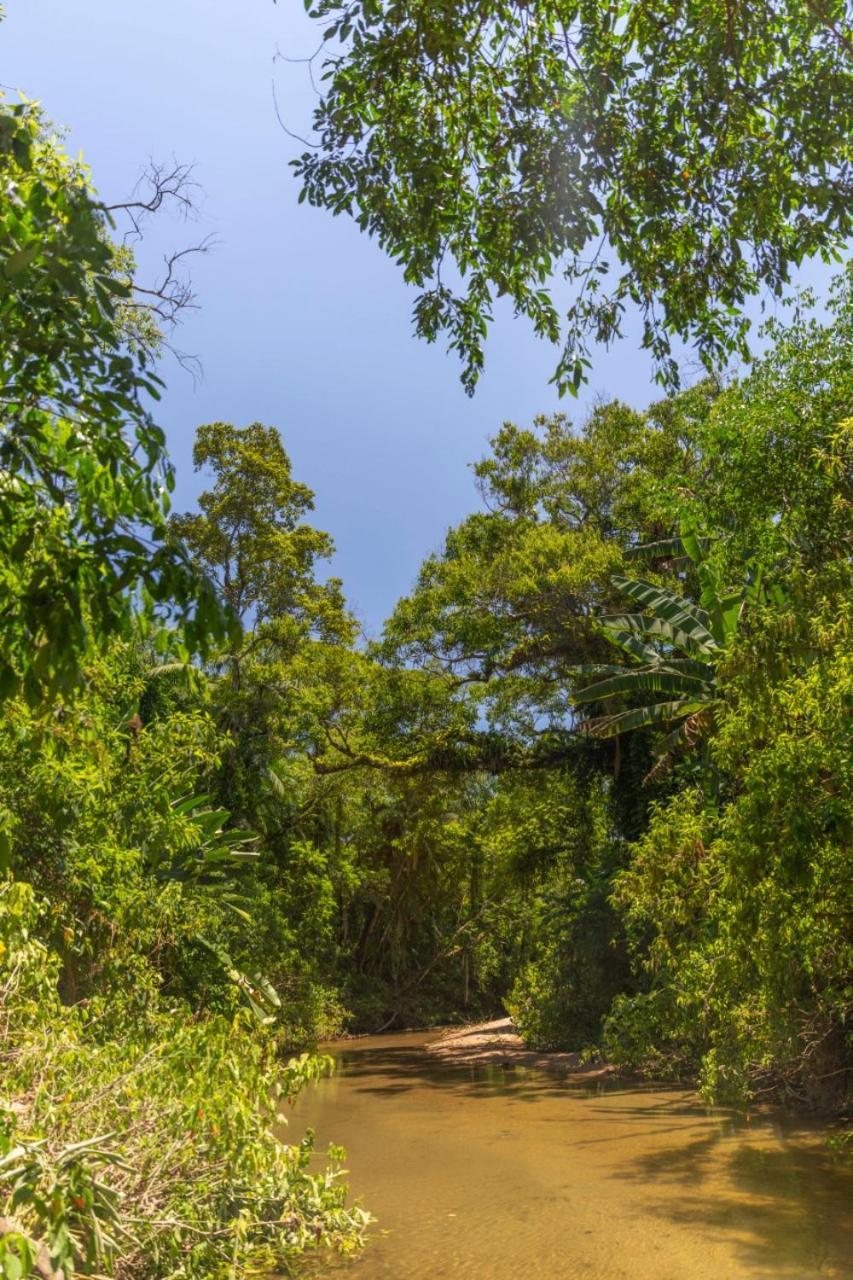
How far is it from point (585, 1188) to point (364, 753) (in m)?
12.4

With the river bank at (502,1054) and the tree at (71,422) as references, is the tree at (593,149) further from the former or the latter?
the river bank at (502,1054)

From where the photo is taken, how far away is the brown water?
7.77 meters

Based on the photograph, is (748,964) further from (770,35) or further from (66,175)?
(66,175)

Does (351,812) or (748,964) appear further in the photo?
(351,812)

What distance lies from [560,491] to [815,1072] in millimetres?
13098

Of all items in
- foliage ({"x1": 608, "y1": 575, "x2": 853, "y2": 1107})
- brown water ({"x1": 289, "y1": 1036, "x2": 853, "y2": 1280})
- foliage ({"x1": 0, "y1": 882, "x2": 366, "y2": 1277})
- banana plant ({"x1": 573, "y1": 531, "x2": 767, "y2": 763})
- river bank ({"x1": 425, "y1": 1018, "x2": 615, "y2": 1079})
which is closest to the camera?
foliage ({"x1": 0, "y1": 882, "x2": 366, "y2": 1277})

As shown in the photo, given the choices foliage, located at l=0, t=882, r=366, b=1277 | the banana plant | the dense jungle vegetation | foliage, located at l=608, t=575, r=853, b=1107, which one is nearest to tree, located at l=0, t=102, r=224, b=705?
the dense jungle vegetation

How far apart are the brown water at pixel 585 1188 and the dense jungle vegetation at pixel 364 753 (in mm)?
723

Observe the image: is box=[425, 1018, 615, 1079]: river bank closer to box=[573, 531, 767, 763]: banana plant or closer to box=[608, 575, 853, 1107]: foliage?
box=[573, 531, 767, 763]: banana plant

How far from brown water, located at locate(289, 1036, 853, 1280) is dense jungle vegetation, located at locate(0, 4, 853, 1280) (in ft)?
2.37

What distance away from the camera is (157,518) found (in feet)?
12.3

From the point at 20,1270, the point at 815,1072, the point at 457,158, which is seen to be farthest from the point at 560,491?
the point at 20,1270

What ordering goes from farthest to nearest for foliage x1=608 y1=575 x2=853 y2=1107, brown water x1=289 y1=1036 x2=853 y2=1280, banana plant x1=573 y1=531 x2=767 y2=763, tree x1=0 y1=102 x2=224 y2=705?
banana plant x1=573 y1=531 x2=767 y2=763, foliage x1=608 y1=575 x2=853 y2=1107, brown water x1=289 y1=1036 x2=853 y2=1280, tree x1=0 y1=102 x2=224 y2=705

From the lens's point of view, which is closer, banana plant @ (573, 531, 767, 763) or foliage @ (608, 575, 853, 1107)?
foliage @ (608, 575, 853, 1107)
